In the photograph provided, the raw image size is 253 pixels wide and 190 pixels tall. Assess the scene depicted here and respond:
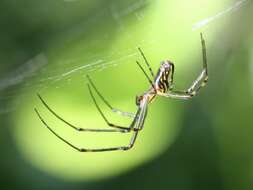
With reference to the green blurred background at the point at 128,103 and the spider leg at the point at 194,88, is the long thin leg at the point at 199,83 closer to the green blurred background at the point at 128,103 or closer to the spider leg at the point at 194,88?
the spider leg at the point at 194,88

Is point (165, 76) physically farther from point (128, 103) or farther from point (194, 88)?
point (128, 103)

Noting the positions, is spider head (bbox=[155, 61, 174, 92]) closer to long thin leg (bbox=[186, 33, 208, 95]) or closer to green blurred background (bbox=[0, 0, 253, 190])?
long thin leg (bbox=[186, 33, 208, 95])


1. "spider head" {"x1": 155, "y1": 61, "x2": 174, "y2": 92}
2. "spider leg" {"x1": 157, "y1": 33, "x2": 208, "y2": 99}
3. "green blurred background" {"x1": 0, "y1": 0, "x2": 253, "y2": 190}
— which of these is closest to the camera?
"spider head" {"x1": 155, "y1": 61, "x2": 174, "y2": 92}

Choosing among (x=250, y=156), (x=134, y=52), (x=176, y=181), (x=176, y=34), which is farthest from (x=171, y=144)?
(x=134, y=52)

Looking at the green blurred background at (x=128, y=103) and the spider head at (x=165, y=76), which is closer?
the spider head at (x=165, y=76)

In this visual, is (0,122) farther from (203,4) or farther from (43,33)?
(203,4)

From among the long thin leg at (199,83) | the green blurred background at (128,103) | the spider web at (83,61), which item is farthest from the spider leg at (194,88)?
the green blurred background at (128,103)

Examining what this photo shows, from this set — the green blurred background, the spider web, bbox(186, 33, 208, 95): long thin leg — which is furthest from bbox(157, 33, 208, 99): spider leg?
the green blurred background
